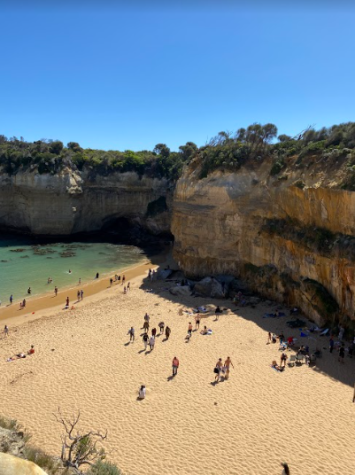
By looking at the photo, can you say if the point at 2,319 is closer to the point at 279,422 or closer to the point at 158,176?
the point at 279,422

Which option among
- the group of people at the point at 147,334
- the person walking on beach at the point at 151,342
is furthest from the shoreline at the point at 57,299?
the person walking on beach at the point at 151,342

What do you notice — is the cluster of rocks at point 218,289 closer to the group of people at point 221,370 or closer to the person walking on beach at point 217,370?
the group of people at point 221,370

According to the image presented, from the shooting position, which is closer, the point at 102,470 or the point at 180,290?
the point at 102,470

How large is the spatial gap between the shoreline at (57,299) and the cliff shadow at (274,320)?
3.40 m

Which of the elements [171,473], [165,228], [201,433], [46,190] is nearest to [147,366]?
[201,433]

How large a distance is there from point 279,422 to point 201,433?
97.1 inches

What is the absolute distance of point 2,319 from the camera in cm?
2127

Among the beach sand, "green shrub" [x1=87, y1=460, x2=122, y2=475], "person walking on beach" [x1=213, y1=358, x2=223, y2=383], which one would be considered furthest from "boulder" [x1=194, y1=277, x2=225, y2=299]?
"green shrub" [x1=87, y1=460, x2=122, y2=475]

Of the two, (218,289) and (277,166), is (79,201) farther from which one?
(277,166)

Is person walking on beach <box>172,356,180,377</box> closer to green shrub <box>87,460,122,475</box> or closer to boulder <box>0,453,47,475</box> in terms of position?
green shrub <box>87,460,122,475</box>

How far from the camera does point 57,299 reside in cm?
2486

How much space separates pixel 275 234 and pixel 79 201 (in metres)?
31.0

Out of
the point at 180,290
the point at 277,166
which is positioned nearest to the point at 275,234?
the point at 277,166

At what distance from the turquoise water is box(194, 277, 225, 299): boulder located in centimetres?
→ 1076
